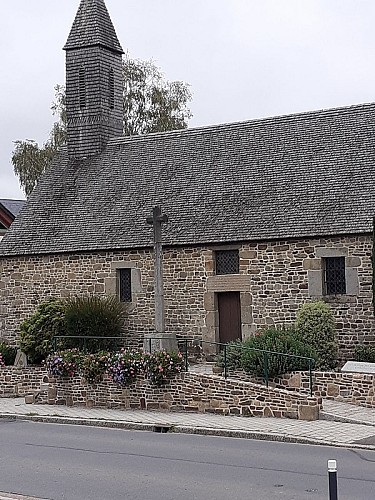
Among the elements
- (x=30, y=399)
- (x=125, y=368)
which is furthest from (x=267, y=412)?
(x=30, y=399)

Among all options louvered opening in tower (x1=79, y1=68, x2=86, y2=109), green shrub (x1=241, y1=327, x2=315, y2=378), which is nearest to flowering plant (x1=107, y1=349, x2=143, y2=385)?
green shrub (x1=241, y1=327, x2=315, y2=378)

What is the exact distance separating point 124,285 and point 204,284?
9.09 ft

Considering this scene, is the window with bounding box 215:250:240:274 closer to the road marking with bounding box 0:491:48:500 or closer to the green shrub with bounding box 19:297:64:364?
the green shrub with bounding box 19:297:64:364

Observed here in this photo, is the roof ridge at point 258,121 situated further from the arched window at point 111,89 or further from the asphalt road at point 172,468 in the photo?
the asphalt road at point 172,468

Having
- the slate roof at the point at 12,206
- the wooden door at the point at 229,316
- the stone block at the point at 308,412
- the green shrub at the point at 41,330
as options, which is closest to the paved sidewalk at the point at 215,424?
the stone block at the point at 308,412

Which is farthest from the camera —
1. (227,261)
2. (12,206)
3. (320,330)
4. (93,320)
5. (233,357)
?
(12,206)

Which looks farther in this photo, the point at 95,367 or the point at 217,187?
the point at 217,187

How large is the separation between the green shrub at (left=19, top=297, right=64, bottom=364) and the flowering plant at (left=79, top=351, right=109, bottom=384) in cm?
417

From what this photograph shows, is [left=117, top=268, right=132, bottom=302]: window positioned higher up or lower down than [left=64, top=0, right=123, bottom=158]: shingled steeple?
lower down

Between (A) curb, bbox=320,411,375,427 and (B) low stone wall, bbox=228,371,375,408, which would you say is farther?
(B) low stone wall, bbox=228,371,375,408

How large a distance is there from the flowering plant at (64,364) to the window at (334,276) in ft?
21.4

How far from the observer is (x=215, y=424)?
47.4 ft

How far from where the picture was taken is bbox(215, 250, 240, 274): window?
21.8 meters

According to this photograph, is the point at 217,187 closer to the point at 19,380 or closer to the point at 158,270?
the point at 158,270
